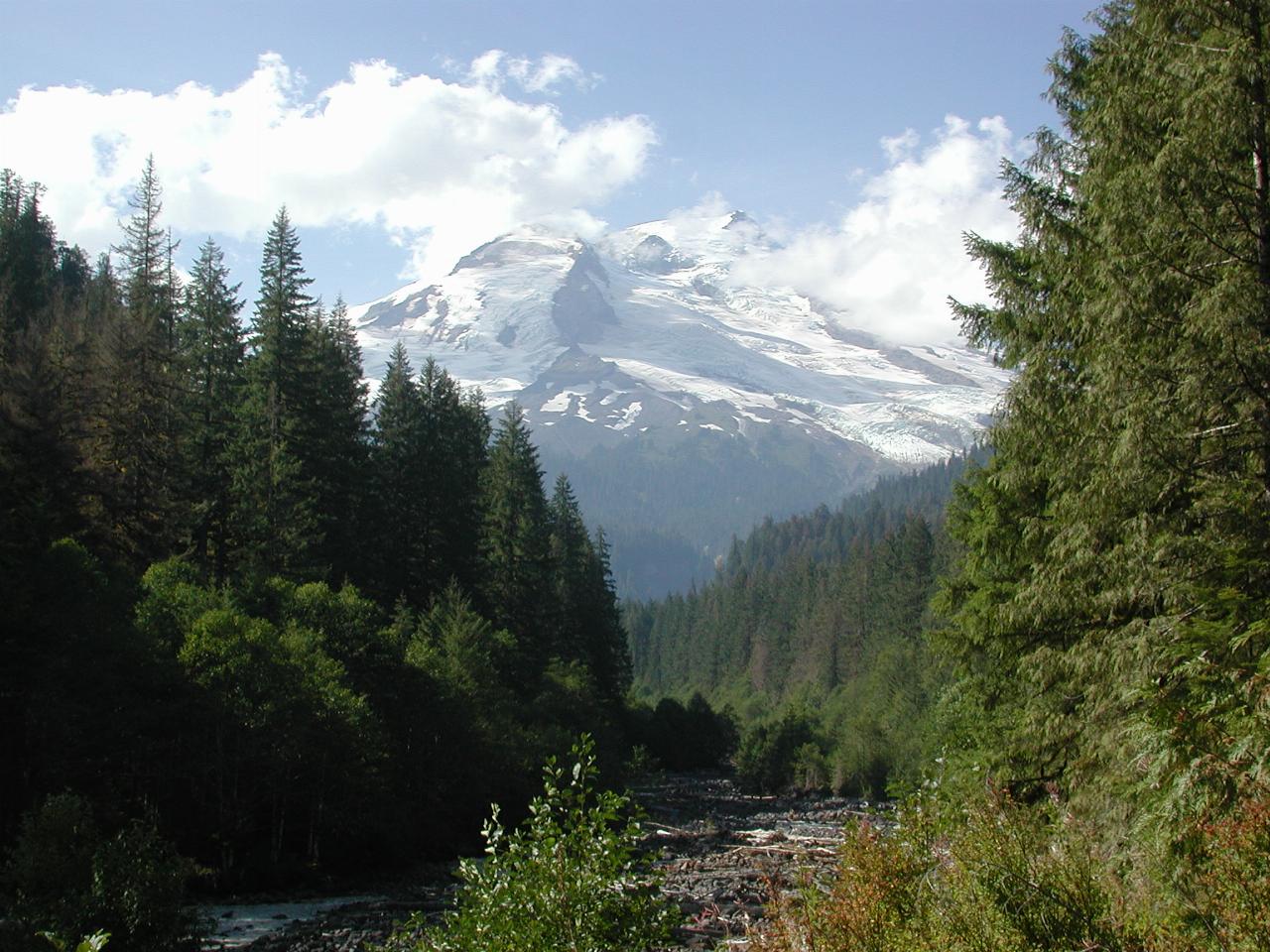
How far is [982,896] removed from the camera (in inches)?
225

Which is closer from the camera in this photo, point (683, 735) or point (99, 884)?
point (99, 884)

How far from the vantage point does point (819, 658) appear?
113438 mm

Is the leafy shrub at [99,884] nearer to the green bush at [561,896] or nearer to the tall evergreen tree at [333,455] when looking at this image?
the green bush at [561,896]

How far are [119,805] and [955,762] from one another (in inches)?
753

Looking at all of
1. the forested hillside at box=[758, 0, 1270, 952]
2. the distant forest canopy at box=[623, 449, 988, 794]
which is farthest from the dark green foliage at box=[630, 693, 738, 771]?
the forested hillside at box=[758, 0, 1270, 952]

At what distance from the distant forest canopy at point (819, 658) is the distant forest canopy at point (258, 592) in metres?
16.1

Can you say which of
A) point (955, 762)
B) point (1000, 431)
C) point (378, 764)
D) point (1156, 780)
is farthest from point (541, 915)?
point (378, 764)

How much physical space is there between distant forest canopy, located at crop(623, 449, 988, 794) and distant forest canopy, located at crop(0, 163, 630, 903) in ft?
52.9

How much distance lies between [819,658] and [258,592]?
91.2 metres

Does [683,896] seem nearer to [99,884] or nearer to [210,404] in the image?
[99,884]

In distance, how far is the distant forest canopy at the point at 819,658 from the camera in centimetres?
6356

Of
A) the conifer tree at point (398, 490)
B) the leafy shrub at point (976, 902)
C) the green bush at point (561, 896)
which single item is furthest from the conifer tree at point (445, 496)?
the leafy shrub at point (976, 902)

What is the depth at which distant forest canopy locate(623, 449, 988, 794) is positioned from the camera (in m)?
63.6

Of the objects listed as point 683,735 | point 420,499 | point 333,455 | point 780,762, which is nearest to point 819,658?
point 683,735
